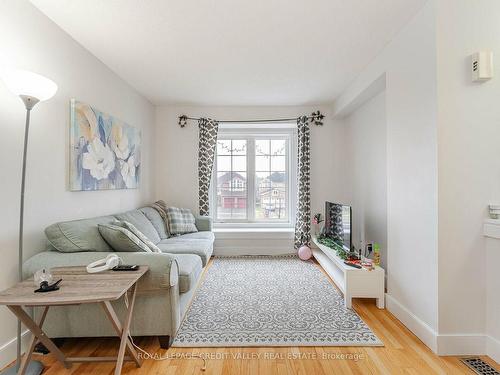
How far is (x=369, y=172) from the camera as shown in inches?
134

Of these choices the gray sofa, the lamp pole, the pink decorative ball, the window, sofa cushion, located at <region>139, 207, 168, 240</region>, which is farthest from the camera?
the window

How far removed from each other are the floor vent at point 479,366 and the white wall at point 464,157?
0.07 meters

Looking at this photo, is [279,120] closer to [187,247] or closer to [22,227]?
[187,247]

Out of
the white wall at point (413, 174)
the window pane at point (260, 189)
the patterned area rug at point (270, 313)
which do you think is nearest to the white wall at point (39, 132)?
the patterned area rug at point (270, 313)

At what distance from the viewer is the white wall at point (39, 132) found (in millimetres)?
1743

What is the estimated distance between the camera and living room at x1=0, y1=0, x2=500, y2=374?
174cm

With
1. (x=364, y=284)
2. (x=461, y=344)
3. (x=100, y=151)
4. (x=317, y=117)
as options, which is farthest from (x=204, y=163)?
(x=461, y=344)

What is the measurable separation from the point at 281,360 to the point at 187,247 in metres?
1.58

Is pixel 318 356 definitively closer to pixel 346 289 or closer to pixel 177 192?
pixel 346 289

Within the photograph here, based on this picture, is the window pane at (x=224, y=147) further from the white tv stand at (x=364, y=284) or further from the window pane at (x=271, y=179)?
the white tv stand at (x=364, y=284)

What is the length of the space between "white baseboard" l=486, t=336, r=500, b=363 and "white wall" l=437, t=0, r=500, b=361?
4 cm

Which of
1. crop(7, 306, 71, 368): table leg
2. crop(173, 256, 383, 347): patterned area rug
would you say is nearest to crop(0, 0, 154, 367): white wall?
crop(7, 306, 71, 368): table leg

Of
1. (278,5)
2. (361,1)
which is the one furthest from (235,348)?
(361,1)

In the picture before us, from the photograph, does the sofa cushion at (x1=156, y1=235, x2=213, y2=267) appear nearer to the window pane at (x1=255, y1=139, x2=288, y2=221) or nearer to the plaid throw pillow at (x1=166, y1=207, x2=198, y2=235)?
the plaid throw pillow at (x1=166, y1=207, x2=198, y2=235)
